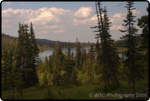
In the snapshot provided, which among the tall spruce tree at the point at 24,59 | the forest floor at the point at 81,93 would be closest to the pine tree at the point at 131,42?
the forest floor at the point at 81,93

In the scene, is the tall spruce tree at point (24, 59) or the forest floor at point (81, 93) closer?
the forest floor at point (81, 93)

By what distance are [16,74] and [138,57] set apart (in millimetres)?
21807

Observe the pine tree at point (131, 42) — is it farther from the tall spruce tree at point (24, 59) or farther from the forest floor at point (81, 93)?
the tall spruce tree at point (24, 59)

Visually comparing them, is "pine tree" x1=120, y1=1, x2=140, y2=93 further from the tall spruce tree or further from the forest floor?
the tall spruce tree

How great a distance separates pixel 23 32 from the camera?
79.5 ft

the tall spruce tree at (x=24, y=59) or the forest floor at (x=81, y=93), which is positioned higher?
the tall spruce tree at (x=24, y=59)

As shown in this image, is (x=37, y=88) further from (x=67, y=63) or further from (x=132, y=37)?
(x=132, y=37)

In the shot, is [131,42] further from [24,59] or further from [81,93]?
[24,59]

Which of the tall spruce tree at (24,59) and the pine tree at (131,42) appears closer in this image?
the pine tree at (131,42)

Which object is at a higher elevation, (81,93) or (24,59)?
(24,59)

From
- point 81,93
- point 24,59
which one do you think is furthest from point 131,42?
point 24,59

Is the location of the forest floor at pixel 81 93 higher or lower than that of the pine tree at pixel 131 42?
lower

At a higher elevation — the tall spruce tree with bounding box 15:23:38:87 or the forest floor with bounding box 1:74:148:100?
the tall spruce tree with bounding box 15:23:38:87

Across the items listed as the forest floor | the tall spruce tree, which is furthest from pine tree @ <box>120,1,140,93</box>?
the tall spruce tree
